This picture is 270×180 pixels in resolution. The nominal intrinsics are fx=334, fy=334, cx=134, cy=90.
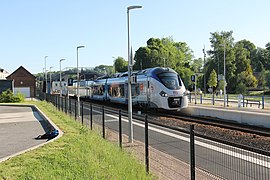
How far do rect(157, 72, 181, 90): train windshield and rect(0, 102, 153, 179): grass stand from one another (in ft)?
45.9

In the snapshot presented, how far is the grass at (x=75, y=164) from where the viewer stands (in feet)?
22.0

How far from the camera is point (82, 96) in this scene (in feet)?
172

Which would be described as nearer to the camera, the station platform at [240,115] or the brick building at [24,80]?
the station platform at [240,115]

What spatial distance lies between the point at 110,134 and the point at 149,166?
5124 millimetres

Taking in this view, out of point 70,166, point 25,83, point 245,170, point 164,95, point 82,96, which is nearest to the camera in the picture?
point 245,170

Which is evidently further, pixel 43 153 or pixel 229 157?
pixel 43 153

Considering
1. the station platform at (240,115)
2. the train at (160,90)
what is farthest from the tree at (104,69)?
A: the station platform at (240,115)

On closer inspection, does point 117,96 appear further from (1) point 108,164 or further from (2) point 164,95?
(1) point 108,164

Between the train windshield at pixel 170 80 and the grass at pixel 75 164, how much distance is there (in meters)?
14.0

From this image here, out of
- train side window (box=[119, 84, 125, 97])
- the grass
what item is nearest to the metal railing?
the grass

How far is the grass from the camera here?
265 inches

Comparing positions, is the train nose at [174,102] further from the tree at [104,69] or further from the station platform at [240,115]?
the tree at [104,69]

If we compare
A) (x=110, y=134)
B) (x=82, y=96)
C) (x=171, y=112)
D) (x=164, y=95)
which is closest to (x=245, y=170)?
(x=110, y=134)

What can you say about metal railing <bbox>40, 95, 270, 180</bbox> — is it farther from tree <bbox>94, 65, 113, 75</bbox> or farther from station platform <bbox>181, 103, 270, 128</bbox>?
tree <bbox>94, 65, 113, 75</bbox>
